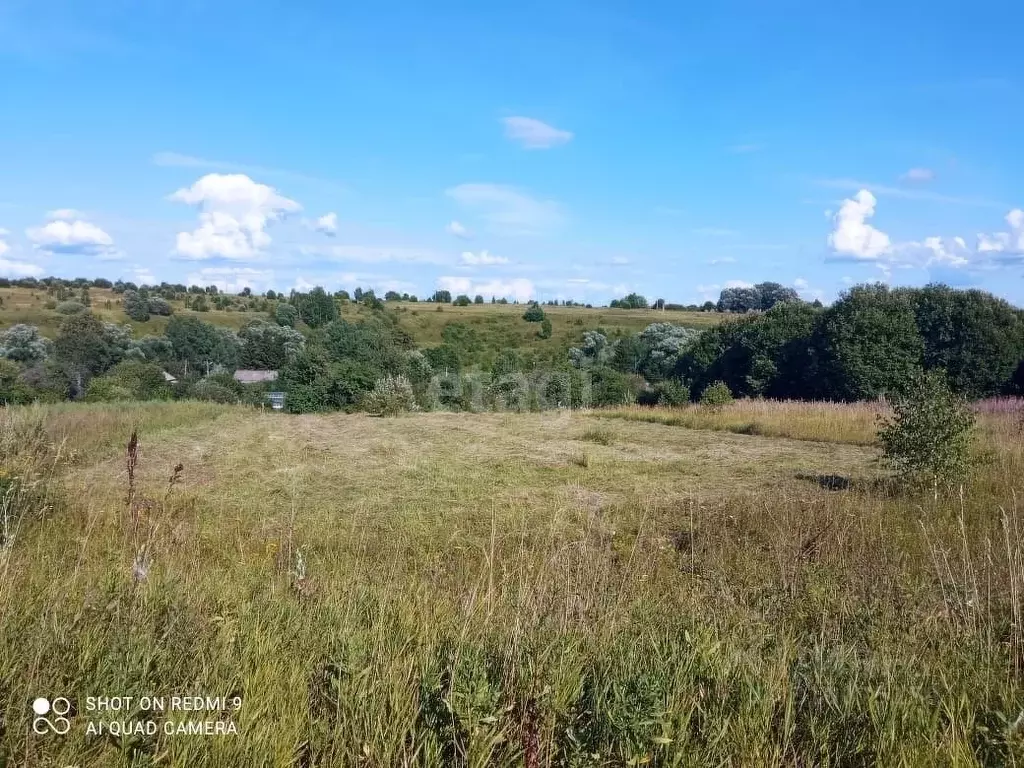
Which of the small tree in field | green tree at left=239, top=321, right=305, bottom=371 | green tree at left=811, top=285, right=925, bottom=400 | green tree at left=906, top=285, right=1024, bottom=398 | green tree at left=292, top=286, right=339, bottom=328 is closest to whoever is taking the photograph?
the small tree in field

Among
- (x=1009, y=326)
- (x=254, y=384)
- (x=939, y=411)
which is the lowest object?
(x=254, y=384)

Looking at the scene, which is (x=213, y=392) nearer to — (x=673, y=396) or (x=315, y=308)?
(x=673, y=396)

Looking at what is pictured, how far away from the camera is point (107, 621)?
217 cm

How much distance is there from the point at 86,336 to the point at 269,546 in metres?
29.3

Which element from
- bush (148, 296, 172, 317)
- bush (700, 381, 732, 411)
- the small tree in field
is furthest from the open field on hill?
the small tree in field

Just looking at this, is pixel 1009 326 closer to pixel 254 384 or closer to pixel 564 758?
pixel 564 758

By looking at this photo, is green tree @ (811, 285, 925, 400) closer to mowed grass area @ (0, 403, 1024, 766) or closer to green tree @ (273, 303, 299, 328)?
mowed grass area @ (0, 403, 1024, 766)

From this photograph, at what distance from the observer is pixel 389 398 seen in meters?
20.6

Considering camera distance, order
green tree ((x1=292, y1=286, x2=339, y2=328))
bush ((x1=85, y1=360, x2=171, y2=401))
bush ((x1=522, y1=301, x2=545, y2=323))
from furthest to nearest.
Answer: bush ((x1=522, y1=301, x2=545, y2=323)) < green tree ((x1=292, y1=286, x2=339, y2=328)) < bush ((x1=85, y1=360, x2=171, y2=401))

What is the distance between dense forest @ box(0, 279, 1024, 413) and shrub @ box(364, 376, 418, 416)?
5 centimetres

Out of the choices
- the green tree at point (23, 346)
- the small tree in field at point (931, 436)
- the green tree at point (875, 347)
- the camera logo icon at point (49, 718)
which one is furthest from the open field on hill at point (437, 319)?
the camera logo icon at point (49, 718)

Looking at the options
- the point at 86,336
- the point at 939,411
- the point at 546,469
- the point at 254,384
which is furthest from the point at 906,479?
the point at 86,336

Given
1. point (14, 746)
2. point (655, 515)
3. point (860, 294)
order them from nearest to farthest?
1. point (14, 746)
2. point (655, 515)
3. point (860, 294)

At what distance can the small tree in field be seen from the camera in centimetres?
669
